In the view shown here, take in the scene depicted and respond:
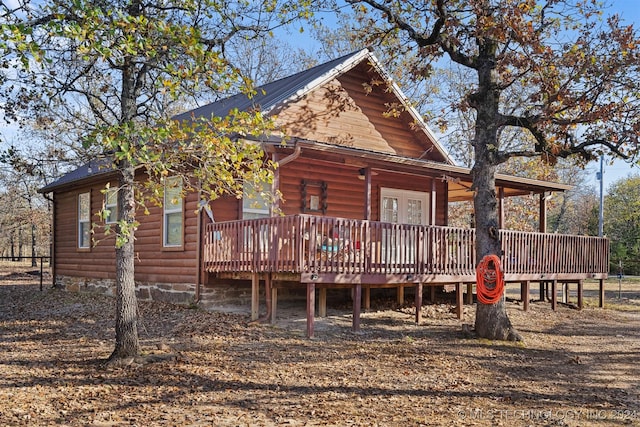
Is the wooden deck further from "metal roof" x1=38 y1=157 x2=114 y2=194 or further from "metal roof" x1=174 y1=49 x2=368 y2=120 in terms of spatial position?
"metal roof" x1=38 y1=157 x2=114 y2=194

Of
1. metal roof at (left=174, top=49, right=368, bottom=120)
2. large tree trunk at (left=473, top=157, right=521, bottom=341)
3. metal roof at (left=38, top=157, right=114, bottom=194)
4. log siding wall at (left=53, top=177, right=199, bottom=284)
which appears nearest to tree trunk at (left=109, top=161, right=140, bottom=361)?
log siding wall at (left=53, top=177, right=199, bottom=284)

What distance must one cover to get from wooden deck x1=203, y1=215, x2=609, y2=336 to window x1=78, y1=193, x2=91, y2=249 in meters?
7.34

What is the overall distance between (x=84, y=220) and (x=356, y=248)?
1091 centimetres

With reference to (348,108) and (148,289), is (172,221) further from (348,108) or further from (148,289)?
(348,108)

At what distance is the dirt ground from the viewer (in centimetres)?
641

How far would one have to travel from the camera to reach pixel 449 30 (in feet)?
37.0

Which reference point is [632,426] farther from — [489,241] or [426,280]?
[426,280]

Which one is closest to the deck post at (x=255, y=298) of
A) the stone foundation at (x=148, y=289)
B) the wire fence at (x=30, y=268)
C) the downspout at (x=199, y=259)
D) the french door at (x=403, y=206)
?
the downspout at (x=199, y=259)

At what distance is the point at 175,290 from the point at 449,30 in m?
8.29

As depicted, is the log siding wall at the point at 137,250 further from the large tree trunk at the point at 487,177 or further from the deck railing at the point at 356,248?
the large tree trunk at the point at 487,177

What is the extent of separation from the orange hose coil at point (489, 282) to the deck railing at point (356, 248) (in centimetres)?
168

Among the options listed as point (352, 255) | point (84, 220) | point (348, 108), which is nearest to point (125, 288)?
point (352, 255)

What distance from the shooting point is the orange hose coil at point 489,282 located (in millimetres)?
10820

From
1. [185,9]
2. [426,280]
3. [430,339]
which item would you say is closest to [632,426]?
[430,339]
